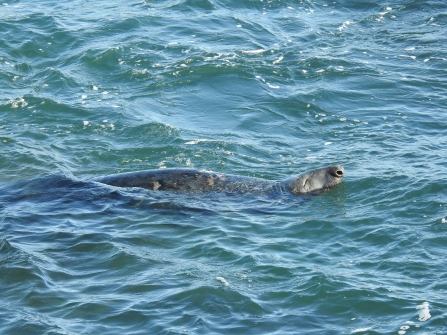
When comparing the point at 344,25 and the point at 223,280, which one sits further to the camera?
the point at 344,25

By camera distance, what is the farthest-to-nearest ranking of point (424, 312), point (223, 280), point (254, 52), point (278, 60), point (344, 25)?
point (344, 25)
point (254, 52)
point (278, 60)
point (223, 280)
point (424, 312)

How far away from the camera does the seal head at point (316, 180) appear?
11.0 meters

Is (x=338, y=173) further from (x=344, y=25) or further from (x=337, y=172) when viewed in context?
(x=344, y=25)

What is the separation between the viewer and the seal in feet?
35.8

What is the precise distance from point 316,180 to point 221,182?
4.17 feet

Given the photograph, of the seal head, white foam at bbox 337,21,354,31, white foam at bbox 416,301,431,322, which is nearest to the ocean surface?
white foam at bbox 416,301,431,322

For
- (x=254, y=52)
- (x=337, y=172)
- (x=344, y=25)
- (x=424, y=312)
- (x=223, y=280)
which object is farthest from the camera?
(x=344, y=25)

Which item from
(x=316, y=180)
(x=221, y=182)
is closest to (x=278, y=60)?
(x=316, y=180)

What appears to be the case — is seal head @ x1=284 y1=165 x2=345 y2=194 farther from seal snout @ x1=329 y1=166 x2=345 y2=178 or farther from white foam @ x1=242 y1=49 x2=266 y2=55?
white foam @ x1=242 y1=49 x2=266 y2=55

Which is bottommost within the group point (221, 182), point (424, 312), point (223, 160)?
point (223, 160)

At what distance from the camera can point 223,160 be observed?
492 inches

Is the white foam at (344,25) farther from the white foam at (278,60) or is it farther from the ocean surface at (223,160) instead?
the white foam at (278,60)

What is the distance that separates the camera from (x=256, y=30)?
18.8 m

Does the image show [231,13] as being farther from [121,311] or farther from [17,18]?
[121,311]
